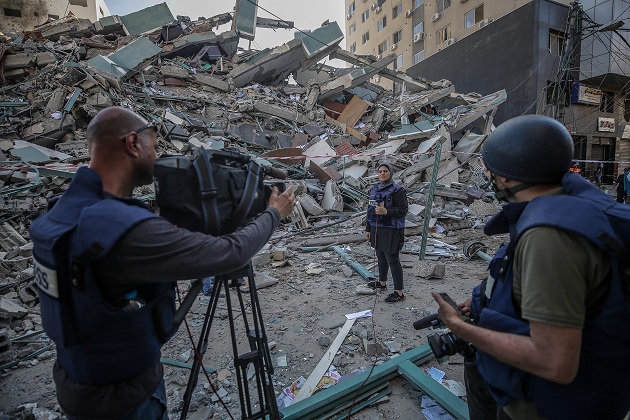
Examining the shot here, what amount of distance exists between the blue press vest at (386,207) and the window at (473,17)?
Result: 73.9 ft

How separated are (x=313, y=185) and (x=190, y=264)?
27.6ft

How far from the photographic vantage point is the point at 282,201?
1.57m

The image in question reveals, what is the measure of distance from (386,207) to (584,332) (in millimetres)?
3572

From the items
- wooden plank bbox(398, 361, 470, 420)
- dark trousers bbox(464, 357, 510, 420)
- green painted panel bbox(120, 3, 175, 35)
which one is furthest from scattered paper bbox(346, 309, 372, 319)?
green painted panel bbox(120, 3, 175, 35)

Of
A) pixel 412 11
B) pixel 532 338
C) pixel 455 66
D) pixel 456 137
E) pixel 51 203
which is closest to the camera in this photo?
pixel 532 338

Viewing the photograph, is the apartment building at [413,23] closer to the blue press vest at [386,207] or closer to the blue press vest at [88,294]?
the blue press vest at [386,207]

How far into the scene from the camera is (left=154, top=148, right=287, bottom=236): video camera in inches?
50.9

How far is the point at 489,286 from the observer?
1.30 metres

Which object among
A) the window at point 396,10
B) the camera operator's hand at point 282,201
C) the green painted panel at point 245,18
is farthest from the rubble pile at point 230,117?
the window at point 396,10

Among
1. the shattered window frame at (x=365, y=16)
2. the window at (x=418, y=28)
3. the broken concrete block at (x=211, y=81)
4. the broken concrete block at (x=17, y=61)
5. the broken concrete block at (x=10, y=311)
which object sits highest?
the shattered window frame at (x=365, y=16)

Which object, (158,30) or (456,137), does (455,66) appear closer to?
(456,137)

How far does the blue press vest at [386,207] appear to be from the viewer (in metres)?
4.54

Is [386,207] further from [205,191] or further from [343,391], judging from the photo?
[205,191]

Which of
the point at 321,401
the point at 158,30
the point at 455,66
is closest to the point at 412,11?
the point at 455,66
